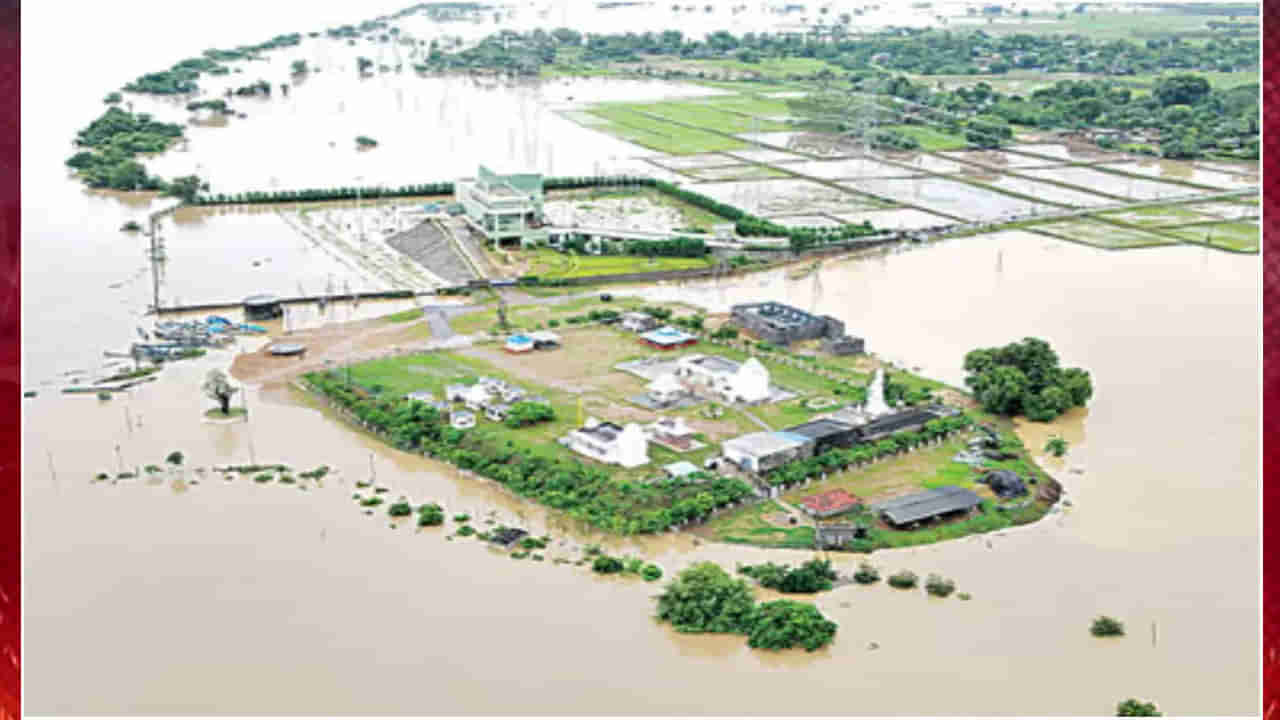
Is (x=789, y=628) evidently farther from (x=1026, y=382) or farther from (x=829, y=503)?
(x=1026, y=382)

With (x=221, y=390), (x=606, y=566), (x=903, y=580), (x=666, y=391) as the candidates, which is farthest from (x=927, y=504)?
(x=221, y=390)

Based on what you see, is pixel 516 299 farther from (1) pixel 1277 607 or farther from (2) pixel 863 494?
(1) pixel 1277 607

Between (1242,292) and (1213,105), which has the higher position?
(1213,105)

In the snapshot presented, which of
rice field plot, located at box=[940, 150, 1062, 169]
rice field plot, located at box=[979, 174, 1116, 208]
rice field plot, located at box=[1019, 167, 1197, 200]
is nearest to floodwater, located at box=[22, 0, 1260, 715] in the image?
rice field plot, located at box=[979, 174, 1116, 208]

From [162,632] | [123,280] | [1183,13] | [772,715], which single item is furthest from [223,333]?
[1183,13]

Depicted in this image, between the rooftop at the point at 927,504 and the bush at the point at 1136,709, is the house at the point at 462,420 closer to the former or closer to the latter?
the rooftop at the point at 927,504

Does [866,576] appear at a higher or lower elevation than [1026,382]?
lower
